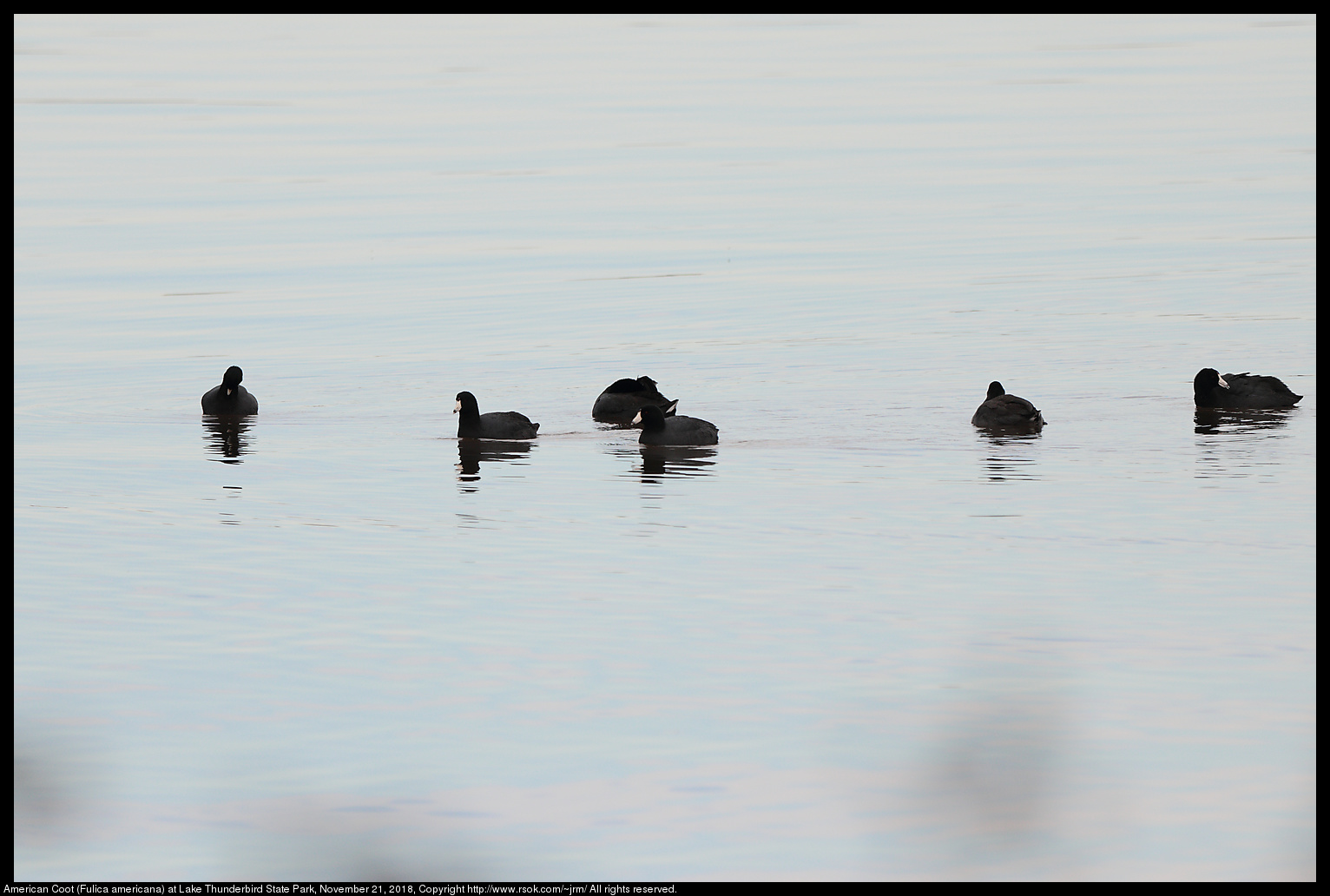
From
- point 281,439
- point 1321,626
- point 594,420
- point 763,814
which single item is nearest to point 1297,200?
point 594,420

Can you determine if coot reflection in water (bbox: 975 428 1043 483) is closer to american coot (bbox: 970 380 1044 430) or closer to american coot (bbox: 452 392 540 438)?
american coot (bbox: 970 380 1044 430)

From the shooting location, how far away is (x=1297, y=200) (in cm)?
3847

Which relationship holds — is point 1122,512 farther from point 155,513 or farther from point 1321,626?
point 155,513

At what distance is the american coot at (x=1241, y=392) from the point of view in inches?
829

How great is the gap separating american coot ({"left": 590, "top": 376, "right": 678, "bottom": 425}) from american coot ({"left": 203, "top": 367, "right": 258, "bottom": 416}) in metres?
3.82

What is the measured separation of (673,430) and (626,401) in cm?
171

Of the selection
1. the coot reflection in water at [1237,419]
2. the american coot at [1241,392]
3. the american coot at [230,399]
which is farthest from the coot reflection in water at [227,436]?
the american coot at [1241,392]

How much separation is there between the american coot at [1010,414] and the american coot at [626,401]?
10.7 ft

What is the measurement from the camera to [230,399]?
71.9 feet

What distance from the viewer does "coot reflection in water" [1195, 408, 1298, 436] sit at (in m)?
20.0

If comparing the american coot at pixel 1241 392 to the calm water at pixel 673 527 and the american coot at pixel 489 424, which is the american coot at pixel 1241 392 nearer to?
the calm water at pixel 673 527

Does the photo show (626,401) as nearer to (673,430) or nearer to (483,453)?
(673,430)

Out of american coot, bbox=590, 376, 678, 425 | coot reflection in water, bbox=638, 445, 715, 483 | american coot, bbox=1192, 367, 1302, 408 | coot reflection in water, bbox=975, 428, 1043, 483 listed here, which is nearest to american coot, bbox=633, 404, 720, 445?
coot reflection in water, bbox=638, 445, 715, 483
